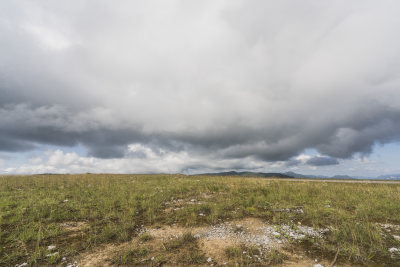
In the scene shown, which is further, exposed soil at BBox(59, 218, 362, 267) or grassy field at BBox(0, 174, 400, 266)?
grassy field at BBox(0, 174, 400, 266)

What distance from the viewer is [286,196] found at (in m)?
13.7

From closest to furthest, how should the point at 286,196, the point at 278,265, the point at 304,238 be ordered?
the point at 278,265, the point at 304,238, the point at 286,196

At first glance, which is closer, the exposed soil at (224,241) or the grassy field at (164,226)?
the exposed soil at (224,241)

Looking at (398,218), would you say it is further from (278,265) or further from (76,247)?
(76,247)

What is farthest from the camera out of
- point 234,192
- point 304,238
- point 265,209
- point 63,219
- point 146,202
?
point 234,192

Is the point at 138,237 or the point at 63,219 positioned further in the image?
the point at 63,219

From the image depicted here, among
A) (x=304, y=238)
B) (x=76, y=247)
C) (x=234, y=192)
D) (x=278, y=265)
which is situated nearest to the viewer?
(x=278, y=265)

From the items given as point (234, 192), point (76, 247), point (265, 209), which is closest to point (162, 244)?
point (76, 247)

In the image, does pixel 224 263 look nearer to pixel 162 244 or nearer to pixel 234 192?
pixel 162 244

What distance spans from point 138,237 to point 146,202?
4898 mm

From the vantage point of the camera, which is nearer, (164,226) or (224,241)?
(224,241)

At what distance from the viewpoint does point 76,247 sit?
608 centimetres

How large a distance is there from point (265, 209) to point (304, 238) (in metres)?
3.94

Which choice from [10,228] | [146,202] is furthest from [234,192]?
[10,228]
